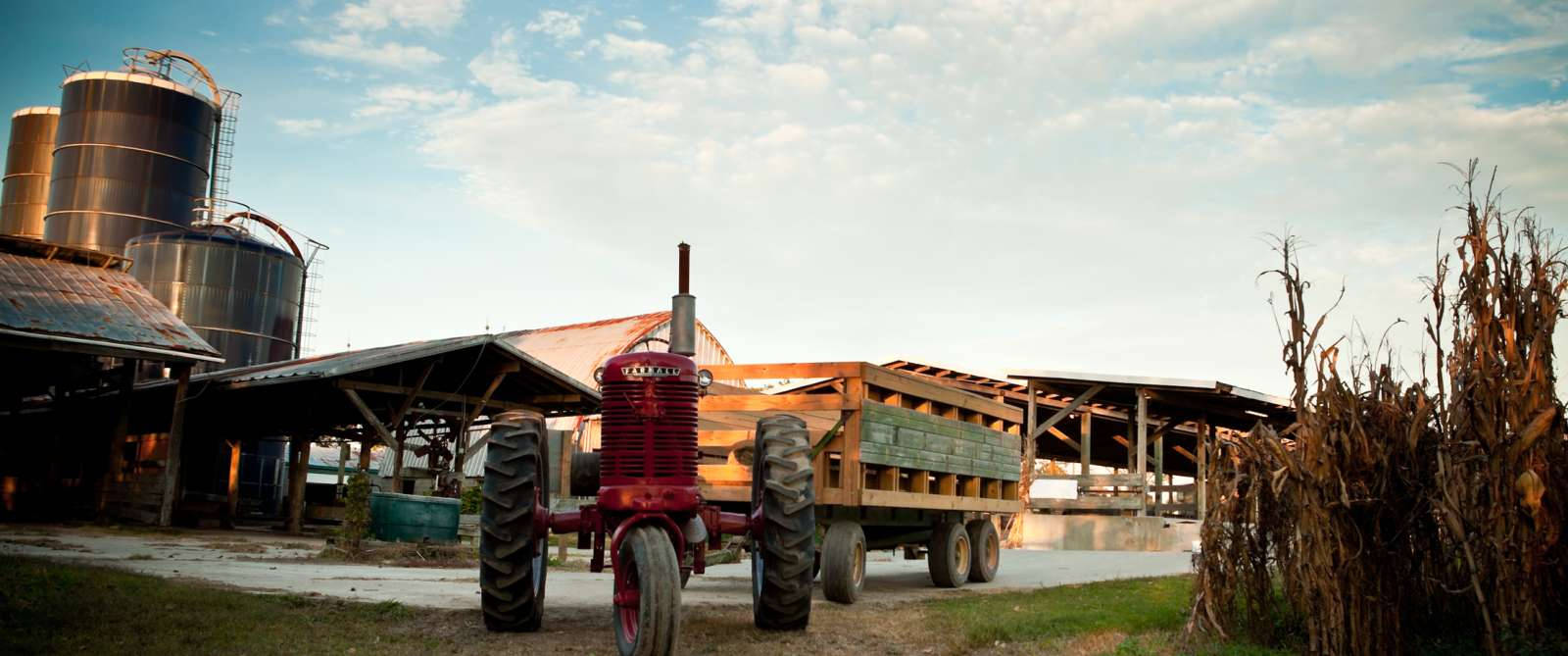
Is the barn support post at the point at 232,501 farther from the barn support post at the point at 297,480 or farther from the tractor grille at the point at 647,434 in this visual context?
the tractor grille at the point at 647,434

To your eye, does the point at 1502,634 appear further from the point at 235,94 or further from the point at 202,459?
the point at 235,94

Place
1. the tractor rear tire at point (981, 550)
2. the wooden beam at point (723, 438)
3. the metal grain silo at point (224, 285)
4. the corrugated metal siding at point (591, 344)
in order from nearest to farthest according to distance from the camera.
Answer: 1. the wooden beam at point (723, 438)
2. the tractor rear tire at point (981, 550)
3. the metal grain silo at point (224, 285)
4. the corrugated metal siding at point (591, 344)

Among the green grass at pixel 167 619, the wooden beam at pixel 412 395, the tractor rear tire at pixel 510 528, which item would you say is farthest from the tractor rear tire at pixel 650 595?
the wooden beam at pixel 412 395

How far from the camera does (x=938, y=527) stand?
12820mm

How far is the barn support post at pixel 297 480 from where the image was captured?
78.0 feet

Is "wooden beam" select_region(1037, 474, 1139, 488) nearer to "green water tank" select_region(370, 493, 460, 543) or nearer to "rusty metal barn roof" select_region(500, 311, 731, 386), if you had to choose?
"green water tank" select_region(370, 493, 460, 543)

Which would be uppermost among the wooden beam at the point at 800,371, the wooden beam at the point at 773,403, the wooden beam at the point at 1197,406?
the wooden beam at the point at 1197,406

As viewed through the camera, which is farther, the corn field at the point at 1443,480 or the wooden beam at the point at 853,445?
the wooden beam at the point at 853,445

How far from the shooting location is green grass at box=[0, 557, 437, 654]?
637cm

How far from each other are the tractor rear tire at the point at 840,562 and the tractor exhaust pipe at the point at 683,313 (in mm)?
3078

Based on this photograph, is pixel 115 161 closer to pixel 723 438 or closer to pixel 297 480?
pixel 297 480

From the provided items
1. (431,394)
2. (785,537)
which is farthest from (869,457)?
(431,394)

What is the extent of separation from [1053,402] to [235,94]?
35.3m

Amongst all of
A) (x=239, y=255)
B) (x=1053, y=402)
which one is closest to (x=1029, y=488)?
(x=1053, y=402)
